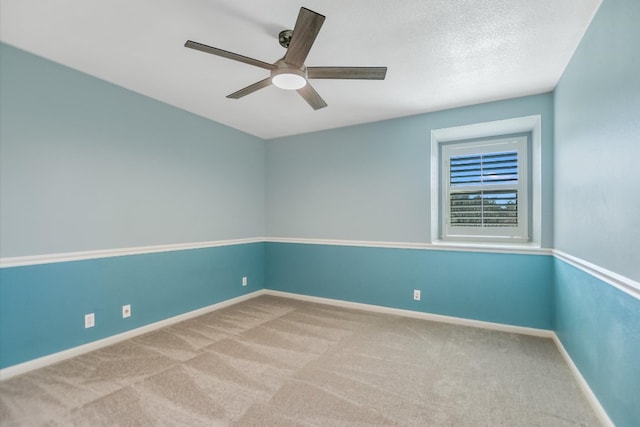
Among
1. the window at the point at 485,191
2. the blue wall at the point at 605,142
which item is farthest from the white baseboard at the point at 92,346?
the blue wall at the point at 605,142

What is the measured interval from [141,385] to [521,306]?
350 centimetres

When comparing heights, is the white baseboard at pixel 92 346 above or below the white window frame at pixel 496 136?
below

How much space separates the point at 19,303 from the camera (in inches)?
86.7

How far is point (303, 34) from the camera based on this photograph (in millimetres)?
1545

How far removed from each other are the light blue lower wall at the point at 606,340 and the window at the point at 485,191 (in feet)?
3.66

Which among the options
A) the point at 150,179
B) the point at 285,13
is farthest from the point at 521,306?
the point at 150,179

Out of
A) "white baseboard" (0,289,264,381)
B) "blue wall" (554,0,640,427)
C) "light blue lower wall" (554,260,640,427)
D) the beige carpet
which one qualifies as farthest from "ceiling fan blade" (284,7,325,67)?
"white baseboard" (0,289,264,381)

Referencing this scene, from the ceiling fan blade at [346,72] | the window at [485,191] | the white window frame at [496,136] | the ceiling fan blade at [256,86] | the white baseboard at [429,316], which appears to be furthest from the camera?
the window at [485,191]

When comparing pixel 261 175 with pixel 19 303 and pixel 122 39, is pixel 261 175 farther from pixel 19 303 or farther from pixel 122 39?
pixel 19 303

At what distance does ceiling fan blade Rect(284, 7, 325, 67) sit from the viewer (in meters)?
1.41

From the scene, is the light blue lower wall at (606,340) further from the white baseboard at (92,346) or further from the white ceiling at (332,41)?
the white baseboard at (92,346)

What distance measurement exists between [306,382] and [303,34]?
228 centimetres

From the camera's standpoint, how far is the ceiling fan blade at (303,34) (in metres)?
1.41

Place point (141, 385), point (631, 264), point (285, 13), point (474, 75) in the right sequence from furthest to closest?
1. point (474, 75)
2. point (141, 385)
3. point (285, 13)
4. point (631, 264)
